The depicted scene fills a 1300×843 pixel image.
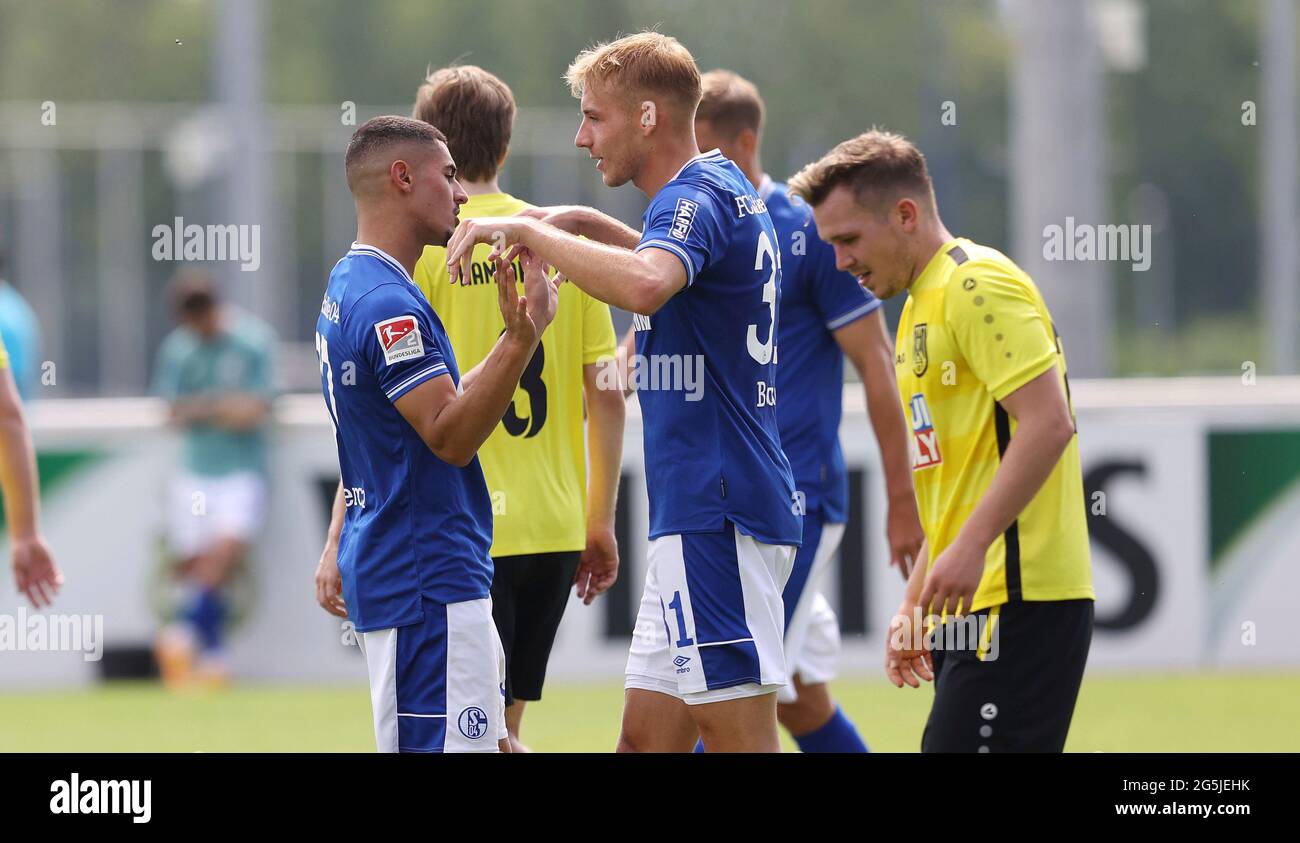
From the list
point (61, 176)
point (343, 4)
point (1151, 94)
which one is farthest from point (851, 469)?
point (343, 4)

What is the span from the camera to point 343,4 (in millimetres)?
38625

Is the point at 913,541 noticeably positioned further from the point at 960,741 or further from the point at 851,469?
the point at 851,469

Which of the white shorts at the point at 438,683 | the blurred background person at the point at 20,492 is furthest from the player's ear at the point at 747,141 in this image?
the blurred background person at the point at 20,492

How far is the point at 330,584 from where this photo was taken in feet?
15.1

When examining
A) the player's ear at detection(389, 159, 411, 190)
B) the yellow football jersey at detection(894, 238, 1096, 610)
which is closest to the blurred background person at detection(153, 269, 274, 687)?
the player's ear at detection(389, 159, 411, 190)

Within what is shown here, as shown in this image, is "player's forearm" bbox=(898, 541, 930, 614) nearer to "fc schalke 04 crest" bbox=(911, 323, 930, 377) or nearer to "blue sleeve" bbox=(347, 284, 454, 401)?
"fc schalke 04 crest" bbox=(911, 323, 930, 377)

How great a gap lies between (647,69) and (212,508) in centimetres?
604

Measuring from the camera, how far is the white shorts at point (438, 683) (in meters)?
4.07

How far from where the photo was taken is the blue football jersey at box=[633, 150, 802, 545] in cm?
429

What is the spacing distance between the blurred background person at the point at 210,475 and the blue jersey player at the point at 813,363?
472 centimetres

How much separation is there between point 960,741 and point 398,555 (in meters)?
1.48

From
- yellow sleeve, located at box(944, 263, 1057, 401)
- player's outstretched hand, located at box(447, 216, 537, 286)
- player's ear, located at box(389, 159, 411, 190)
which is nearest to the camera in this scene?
player's outstretched hand, located at box(447, 216, 537, 286)

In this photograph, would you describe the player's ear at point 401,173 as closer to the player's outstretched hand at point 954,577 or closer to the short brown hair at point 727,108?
the player's outstretched hand at point 954,577

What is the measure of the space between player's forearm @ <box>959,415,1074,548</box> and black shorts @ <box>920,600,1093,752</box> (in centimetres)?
29
